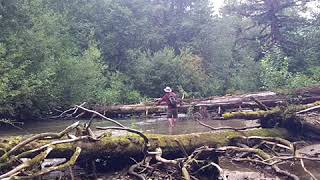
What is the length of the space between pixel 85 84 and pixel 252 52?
1960 cm

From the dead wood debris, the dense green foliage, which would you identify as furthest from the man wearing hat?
the dead wood debris

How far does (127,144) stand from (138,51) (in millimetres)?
28325

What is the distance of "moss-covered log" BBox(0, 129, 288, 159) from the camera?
763cm

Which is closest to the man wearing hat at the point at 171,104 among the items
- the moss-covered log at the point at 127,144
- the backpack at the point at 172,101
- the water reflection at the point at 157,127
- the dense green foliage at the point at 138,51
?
the backpack at the point at 172,101

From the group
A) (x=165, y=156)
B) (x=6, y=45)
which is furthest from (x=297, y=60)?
(x=165, y=156)

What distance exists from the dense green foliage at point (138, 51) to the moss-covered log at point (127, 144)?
9.21 metres

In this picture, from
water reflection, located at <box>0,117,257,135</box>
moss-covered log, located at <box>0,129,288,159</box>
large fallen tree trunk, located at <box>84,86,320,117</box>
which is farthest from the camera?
large fallen tree trunk, located at <box>84,86,320,117</box>

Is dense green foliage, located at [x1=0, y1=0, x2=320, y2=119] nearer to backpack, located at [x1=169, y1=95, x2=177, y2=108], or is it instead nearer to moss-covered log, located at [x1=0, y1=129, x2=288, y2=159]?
backpack, located at [x1=169, y1=95, x2=177, y2=108]

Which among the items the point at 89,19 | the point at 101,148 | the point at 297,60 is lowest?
the point at 101,148

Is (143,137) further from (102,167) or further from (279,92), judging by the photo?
(279,92)

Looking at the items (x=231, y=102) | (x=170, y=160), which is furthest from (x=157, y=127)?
(x=170, y=160)

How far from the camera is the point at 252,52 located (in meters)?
38.9

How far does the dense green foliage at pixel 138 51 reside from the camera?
1986 centimetres

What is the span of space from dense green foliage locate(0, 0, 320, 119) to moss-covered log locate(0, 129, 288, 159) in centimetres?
921
